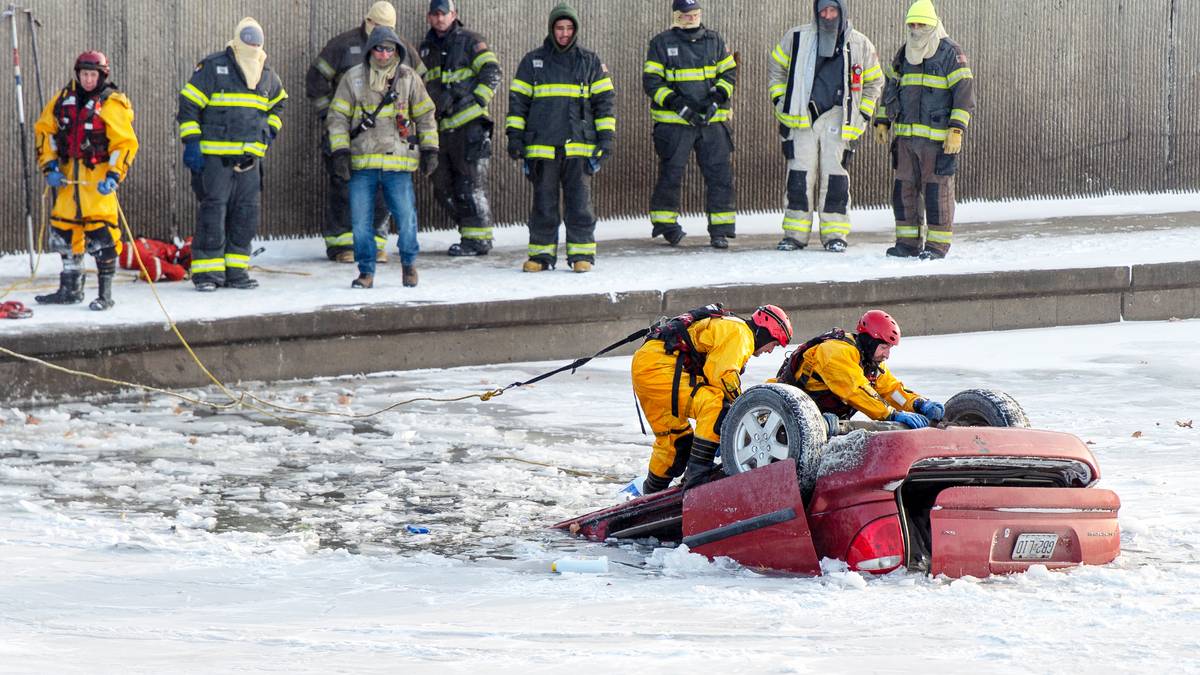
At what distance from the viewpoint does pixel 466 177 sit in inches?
579

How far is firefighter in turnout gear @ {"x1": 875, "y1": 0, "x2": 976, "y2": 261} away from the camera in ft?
47.3

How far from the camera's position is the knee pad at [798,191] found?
15039mm

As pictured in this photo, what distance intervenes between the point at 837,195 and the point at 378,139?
4311mm

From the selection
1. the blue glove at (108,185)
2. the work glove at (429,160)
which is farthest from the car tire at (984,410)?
the blue glove at (108,185)

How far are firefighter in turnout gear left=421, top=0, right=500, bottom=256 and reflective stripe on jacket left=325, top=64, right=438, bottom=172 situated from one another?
3.90ft

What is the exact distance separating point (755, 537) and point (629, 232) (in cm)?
973

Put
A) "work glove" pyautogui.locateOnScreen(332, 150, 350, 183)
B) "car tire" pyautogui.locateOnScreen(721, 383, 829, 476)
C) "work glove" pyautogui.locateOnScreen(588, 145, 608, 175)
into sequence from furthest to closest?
"work glove" pyautogui.locateOnScreen(588, 145, 608, 175) < "work glove" pyautogui.locateOnScreen(332, 150, 350, 183) < "car tire" pyautogui.locateOnScreen(721, 383, 829, 476)

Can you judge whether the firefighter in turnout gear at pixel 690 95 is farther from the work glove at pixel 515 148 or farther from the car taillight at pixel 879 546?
the car taillight at pixel 879 546

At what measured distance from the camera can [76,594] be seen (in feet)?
22.1

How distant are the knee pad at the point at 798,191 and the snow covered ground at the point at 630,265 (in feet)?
1.38

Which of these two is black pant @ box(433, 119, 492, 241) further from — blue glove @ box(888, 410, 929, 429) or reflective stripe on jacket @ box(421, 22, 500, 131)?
blue glove @ box(888, 410, 929, 429)

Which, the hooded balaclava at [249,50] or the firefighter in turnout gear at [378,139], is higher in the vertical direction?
the hooded balaclava at [249,50]

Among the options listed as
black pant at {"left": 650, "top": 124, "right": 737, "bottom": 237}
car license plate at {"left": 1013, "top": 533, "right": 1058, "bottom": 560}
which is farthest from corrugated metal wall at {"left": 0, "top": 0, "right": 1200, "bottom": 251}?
car license plate at {"left": 1013, "top": 533, "right": 1058, "bottom": 560}

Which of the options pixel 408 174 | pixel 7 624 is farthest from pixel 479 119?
pixel 7 624
